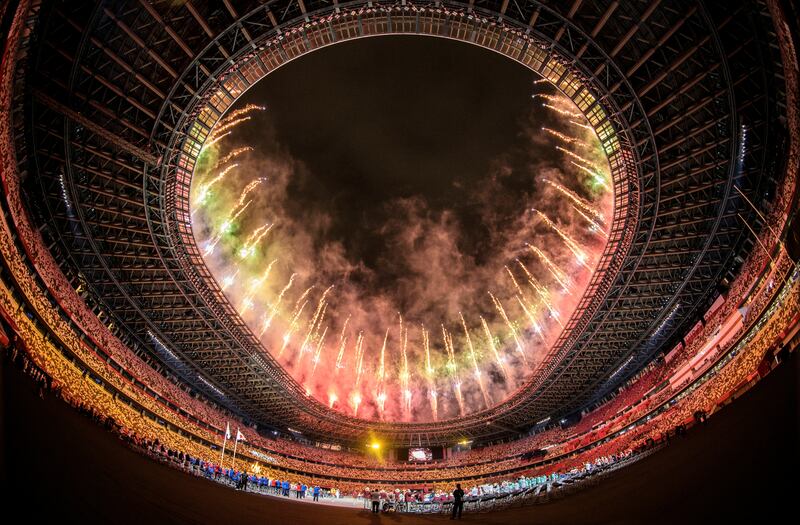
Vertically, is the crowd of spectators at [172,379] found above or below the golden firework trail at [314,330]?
below

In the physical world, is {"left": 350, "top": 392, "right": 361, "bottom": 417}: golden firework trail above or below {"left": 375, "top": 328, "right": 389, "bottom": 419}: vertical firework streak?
below

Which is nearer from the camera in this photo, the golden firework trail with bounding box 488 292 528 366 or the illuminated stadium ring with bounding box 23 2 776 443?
the illuminated stadium ring with bounding box 23 2 776 443

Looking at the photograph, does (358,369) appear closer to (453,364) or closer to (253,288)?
(453,364)

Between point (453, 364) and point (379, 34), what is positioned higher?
point (453, 364)

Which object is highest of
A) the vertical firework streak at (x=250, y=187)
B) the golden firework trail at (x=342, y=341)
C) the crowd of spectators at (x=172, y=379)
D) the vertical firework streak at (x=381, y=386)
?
the vertical firework streak at (x=250, y=187)

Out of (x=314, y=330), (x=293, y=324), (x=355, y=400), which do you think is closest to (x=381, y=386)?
(x=355, y=400)

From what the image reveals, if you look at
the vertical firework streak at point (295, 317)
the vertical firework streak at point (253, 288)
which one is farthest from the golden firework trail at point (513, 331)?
the vertical firework streak at point (253, 288)

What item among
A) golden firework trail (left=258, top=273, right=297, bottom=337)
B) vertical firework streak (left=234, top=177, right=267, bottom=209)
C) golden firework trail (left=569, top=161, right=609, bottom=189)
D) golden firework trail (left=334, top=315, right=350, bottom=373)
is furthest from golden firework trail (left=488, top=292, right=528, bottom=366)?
vertical firework streak (left=234, top=177, right=267, bottom=209)

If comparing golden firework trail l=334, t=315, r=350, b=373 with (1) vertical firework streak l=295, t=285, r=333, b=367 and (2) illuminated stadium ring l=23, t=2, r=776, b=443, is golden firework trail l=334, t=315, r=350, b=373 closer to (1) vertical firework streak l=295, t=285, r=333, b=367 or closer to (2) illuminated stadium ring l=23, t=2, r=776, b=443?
(1) vertical firework streak l=295, t=285, r=333, b=367

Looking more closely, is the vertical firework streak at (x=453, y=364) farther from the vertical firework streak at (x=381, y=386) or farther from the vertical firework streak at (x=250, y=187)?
the vertical firework streak at (x=250, y=187)
